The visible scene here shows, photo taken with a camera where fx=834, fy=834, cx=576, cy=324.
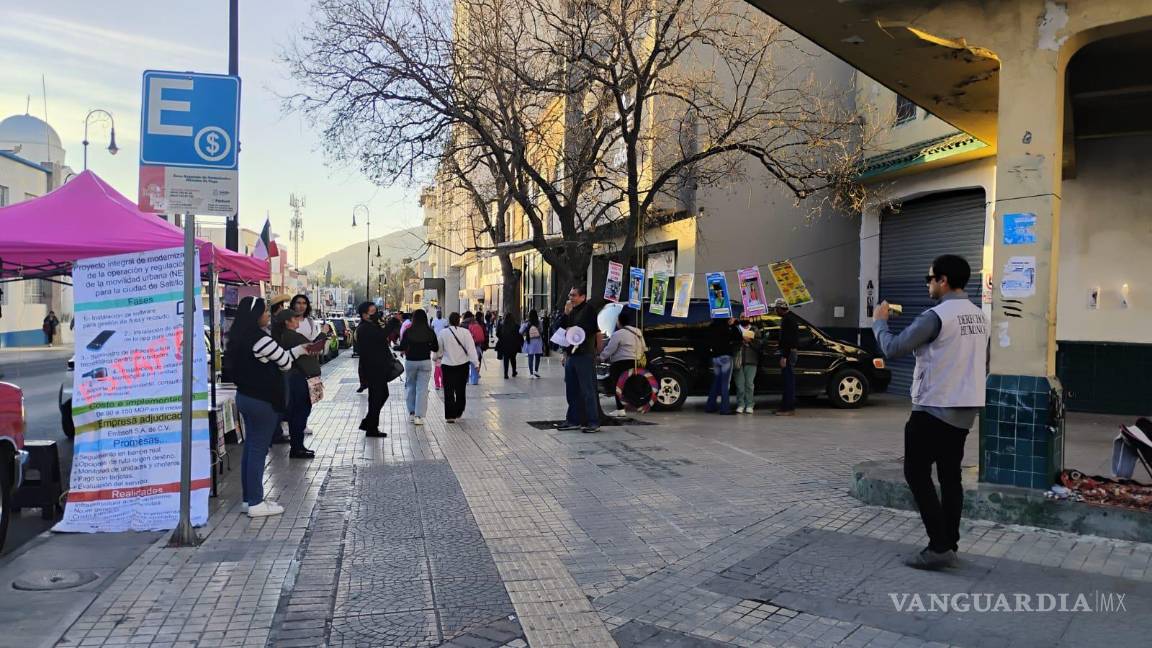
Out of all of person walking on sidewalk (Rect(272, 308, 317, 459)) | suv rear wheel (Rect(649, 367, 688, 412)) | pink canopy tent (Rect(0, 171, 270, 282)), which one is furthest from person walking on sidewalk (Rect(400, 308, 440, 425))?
pink canopy tent (Rect(0, 171, 270, 282))

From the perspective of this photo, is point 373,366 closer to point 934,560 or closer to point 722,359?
point 722,359

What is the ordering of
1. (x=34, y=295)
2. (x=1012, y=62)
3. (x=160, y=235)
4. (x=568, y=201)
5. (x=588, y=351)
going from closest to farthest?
1. (x=1012, y=62)
2. (x=160, y=235)
3. (x=588, y=351)
4. (x=568, y=201)
5. (x=34, y=295)

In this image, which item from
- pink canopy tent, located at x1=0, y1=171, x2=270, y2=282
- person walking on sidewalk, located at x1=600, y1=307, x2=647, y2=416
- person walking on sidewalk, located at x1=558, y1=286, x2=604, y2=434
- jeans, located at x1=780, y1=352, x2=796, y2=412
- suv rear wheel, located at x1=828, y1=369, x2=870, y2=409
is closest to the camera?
pink canopy tent, located at x1=0, y1=171, x2=270, y2=282

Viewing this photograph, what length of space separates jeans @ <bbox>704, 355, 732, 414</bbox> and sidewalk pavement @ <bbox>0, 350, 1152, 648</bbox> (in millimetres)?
4562

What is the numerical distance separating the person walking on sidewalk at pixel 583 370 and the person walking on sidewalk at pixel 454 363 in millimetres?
1841

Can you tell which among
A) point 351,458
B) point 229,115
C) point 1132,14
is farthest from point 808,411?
point 229,115

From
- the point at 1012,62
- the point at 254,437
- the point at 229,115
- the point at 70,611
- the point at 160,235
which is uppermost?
the point at 1012,62

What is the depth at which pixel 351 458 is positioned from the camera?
9.76 meters

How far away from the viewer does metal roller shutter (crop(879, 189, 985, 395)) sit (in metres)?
14.7

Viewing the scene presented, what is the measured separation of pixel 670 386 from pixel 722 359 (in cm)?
104

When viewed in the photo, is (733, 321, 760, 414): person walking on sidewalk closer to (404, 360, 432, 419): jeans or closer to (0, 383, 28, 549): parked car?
(404, 360, 432, 419): jeans

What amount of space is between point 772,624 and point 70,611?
397 cm

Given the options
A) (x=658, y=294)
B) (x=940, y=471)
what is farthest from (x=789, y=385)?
(x=940, y=471)

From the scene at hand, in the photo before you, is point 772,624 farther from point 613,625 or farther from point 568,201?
point 568,201
